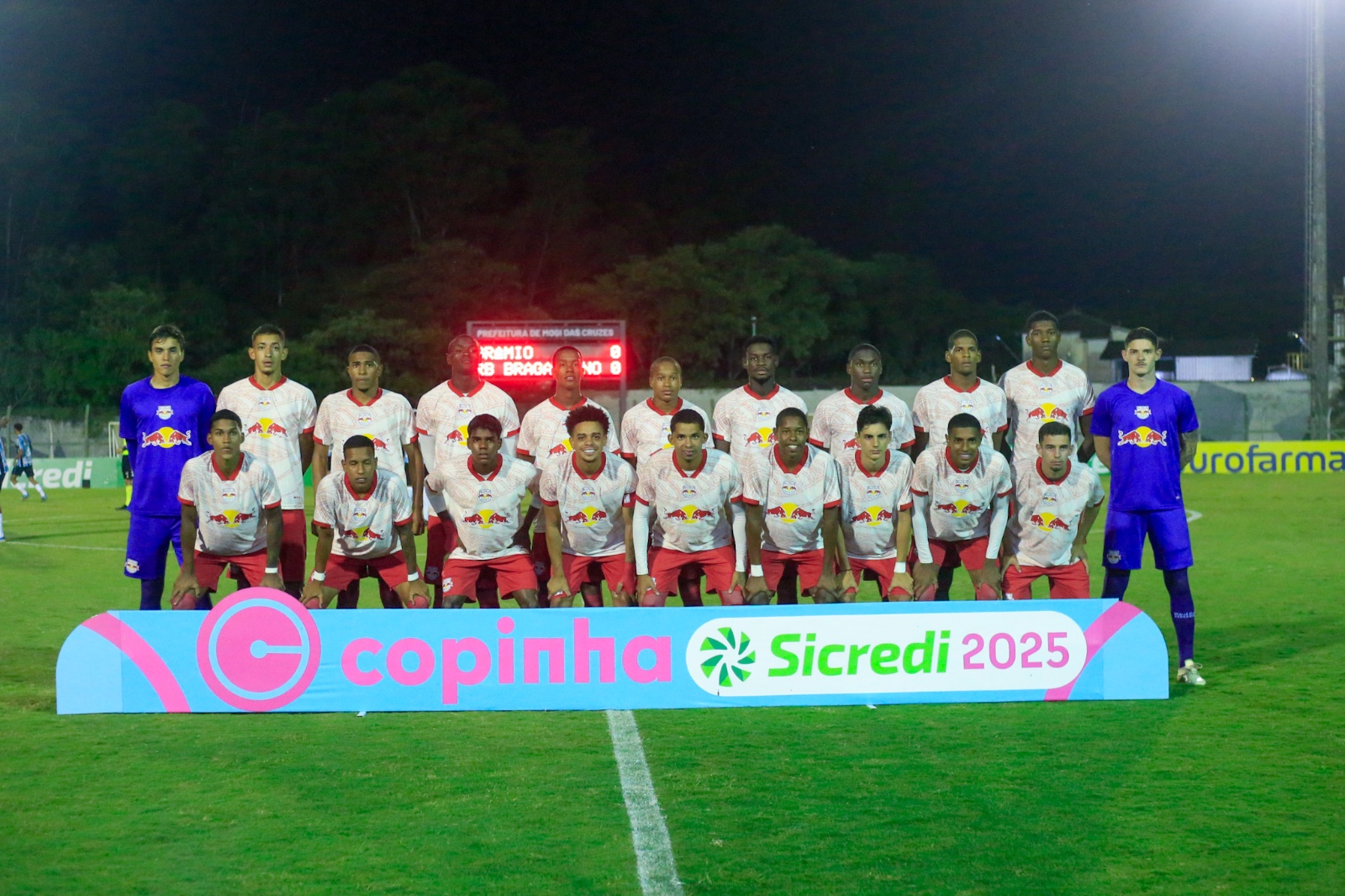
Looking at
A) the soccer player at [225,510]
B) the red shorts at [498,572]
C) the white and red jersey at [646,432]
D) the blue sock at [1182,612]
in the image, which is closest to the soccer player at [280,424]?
the soccer player at [225,510]

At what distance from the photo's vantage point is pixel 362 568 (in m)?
8.19

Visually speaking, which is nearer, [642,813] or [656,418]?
[642,813]

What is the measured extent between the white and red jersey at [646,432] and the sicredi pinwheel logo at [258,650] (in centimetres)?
277

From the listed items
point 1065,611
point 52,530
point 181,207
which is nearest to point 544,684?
→ point 1065,611

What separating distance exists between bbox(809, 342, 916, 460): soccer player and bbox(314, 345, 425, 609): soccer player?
2695 millimetres

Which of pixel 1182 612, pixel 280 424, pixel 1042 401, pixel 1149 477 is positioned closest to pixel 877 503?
pixel 1042 401

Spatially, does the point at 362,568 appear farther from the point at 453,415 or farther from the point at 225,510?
the point at 453,415

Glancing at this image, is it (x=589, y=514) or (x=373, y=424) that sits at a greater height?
(x=373, y=424)

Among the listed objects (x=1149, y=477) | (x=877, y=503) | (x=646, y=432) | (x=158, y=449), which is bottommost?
(x=877, y=503)

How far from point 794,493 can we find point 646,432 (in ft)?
4.13

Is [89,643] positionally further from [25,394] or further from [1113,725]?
[25,394]

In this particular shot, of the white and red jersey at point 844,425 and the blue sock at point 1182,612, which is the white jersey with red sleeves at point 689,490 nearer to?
the white and red jersey at point 844,425

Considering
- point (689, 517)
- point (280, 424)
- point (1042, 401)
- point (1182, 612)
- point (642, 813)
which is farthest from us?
point (280, 424)

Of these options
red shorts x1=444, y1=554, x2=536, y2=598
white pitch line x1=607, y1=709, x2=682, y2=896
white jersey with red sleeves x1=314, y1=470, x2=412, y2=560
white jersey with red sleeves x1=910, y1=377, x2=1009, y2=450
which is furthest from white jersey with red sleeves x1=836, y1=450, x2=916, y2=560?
white jersey with red sleeves x1=314, y1=470, x2=412, y2=560
